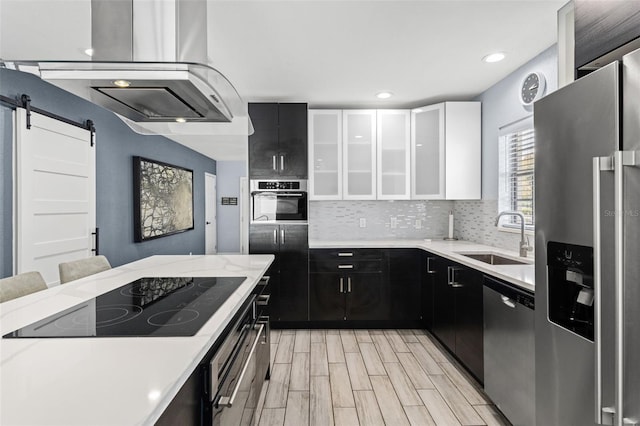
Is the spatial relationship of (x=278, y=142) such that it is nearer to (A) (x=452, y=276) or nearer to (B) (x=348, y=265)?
(B) (x=348, y=265)

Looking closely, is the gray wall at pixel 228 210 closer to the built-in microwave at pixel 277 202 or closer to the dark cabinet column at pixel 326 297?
the built-in microwave at pixel 277 202

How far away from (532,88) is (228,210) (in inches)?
274

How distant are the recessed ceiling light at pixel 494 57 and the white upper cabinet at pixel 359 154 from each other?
1359 mm

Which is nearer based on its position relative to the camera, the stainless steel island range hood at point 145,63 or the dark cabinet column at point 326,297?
the stainless steel island range hood at point 145,63

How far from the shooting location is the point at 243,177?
334 inches

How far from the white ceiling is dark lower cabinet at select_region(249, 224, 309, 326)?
147cm

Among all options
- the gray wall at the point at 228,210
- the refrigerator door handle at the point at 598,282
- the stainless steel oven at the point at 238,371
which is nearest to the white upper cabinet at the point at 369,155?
the stainless steel oven at the point at 238,371

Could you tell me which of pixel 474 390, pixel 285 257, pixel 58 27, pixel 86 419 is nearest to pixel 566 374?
pixel 474 390

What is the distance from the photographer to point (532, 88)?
274 centimetres

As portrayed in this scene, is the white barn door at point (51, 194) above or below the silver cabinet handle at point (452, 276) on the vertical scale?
above

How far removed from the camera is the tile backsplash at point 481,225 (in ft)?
10.4

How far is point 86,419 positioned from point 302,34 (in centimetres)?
235

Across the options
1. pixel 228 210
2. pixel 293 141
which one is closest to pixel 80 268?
pixel 293 141

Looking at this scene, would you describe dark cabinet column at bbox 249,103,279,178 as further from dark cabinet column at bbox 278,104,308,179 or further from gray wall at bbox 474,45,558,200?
gray wall at bbox 474,45,558,200
